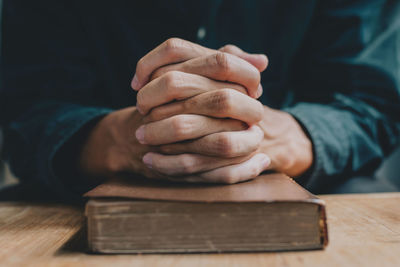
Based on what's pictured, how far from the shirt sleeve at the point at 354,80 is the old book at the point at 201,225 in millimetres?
444

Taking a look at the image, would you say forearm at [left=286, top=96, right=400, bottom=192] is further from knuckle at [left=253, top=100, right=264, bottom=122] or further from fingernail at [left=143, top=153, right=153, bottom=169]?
fingernail at [left=143, top=153, right=153, bottom=169]

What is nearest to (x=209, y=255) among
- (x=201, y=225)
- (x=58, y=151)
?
(x=201, y=225)

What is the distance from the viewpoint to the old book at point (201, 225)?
0.41m

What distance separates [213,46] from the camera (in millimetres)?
1029

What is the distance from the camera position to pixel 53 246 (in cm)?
45

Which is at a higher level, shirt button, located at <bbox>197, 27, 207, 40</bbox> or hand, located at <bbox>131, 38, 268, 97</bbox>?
shirt button, located at <bbox>197, 27, 207, 40</bbox>

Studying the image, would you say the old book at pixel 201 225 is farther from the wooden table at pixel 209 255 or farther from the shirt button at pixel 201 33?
the shirt button at pixel 201 33

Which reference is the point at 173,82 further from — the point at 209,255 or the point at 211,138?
the point at 209,255

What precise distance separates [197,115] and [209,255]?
23 cm

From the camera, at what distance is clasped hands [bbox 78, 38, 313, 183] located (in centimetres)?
53

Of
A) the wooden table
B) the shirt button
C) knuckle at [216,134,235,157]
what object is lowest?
the wooden table

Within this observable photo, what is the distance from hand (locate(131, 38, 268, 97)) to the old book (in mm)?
236

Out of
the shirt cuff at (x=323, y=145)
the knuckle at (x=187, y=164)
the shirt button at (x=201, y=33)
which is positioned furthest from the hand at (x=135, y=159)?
the shirt button at (x=201, y=33)

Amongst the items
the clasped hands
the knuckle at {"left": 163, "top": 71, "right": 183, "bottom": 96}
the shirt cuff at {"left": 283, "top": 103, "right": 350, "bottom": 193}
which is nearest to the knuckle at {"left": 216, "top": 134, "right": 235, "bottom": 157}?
the clasped hands
